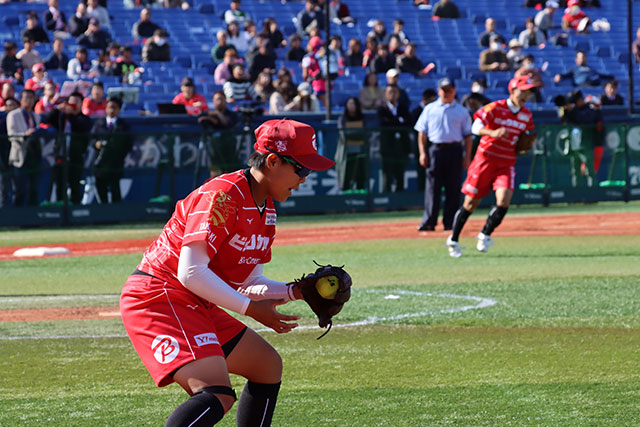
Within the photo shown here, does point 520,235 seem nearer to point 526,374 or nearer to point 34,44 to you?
point 526,374

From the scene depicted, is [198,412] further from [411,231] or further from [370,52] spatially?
[370,52]

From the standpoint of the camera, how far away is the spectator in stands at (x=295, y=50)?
27.4 m

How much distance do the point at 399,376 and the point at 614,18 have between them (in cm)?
2980

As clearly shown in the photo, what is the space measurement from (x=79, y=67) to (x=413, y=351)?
57.7 feet

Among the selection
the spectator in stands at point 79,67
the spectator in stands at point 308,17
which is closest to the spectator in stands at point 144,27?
the spectator in stands at point 79,67

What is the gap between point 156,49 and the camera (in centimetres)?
2619

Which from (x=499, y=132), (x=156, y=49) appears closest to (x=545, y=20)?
(x=156, y=49)

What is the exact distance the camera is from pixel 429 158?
57.7ft

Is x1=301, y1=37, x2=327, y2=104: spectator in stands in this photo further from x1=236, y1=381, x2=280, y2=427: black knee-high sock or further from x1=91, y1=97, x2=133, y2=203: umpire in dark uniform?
x1=236, y1=381, x2=280, y2=427: black knee-high sock

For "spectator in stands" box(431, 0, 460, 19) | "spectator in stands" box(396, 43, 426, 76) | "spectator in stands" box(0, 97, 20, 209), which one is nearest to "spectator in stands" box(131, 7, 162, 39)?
"spectator in stands" box(396, 43, 426, 76)

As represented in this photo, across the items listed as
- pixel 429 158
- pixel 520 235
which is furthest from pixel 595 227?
pixel 429 158

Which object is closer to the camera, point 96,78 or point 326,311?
point 326,311

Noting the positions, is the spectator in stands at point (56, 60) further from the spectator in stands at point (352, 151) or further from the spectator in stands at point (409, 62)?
the spectator in stands at point (409, 62)

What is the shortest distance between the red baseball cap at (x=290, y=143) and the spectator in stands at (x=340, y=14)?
86.5ft
